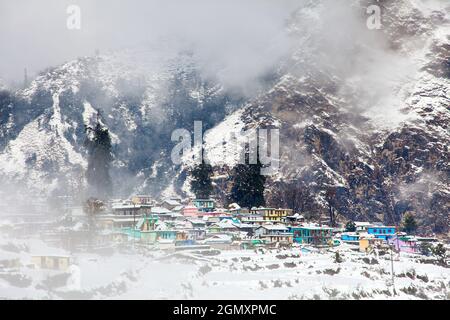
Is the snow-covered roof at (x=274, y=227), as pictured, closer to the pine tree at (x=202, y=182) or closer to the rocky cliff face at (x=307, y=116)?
the pine tree at (x=202, y=182)

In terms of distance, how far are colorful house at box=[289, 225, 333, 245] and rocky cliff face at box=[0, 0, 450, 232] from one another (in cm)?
3569

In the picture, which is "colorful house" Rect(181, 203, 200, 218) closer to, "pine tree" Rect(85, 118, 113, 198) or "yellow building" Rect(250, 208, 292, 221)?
"yellow building" Rect(250, 208, 292, 221)

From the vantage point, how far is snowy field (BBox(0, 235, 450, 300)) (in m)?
37.2

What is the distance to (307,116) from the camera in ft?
511

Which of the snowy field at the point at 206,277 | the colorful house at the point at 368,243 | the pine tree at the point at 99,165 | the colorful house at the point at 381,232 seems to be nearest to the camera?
the snowy field at the point at 206,277

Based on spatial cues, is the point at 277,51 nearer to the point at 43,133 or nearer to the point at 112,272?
Answer: the point at 43,133

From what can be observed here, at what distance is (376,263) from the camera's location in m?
68.6

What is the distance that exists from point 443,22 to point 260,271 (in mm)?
154006

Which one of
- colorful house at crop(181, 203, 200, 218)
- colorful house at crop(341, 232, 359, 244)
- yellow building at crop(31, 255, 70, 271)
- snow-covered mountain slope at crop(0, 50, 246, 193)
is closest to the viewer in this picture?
yellow building at crop(31, 255, 70, 271)

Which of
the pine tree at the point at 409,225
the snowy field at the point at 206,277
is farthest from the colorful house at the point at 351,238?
the snowy field at the point at 206,277

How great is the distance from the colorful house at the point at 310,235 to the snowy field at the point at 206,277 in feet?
78.3

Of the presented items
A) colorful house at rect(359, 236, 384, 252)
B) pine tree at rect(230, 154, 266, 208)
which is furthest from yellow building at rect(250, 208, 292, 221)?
colorful house at rect(359, 236, 384, 252)

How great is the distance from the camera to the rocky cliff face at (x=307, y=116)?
141000mm
